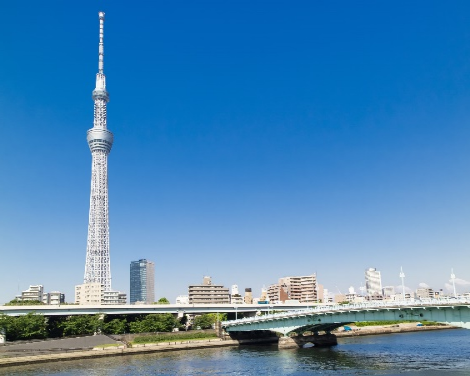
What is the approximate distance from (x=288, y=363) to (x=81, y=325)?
4720 centimetres

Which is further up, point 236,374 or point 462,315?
point 462,315

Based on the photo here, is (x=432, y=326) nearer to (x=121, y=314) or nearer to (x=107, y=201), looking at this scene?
(x=121, y=314)

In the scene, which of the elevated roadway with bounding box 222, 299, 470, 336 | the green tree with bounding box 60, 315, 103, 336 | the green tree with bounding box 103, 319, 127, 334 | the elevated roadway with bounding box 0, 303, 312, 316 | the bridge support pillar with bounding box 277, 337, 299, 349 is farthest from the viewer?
the elevated roadway with bounding box 0, 303, 312, 316

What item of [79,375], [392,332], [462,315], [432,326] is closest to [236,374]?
[79,375]

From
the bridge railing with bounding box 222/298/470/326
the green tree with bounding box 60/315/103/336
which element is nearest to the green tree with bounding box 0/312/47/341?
the green tree with bounding box 60/315/103/336

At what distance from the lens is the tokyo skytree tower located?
168 m

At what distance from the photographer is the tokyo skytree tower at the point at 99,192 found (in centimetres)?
16788

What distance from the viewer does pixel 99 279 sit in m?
168

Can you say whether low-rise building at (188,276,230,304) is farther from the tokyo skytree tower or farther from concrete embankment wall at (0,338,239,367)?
concrete embankment wall at (0,338,239,367)

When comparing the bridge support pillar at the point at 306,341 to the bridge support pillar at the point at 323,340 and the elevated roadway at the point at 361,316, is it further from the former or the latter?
the elevated roadway at the point at 361,316

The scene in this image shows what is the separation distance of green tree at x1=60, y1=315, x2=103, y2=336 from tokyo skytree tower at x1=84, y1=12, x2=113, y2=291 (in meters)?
74.8

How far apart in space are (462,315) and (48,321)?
79591mm

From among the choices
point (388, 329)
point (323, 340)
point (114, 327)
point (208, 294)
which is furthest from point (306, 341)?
point (208, 294)

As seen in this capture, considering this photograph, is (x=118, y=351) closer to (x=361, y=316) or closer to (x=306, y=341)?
(x=306, y=341)
